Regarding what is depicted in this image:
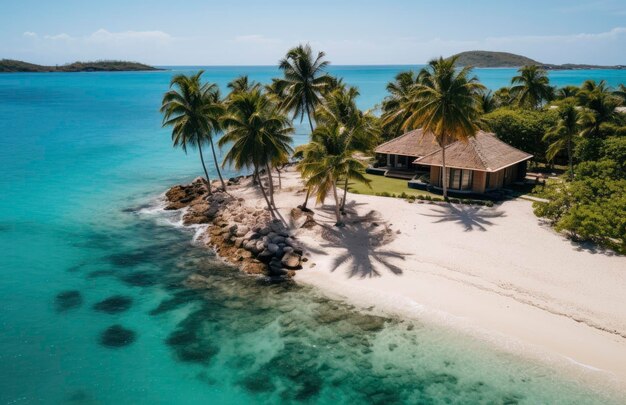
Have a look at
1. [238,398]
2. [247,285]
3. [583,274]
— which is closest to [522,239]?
[583,274]

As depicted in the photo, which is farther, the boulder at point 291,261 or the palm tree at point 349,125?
the palm tree at point 349,125

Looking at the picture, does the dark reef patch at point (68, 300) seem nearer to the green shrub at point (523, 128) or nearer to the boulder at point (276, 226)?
the boulder at point (276, 226)

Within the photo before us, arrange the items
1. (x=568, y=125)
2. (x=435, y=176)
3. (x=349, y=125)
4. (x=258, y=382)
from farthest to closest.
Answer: (x=435, y=176)
(x=568, y=125)
(x=349, y=125)
(x=258, y=382)

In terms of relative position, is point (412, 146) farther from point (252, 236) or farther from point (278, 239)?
point (252, 236)

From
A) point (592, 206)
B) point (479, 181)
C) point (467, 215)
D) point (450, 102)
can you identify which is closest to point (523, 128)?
point (479, 181)

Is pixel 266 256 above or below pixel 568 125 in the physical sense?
below

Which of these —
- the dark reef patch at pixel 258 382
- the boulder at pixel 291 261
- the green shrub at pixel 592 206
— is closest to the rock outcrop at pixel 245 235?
the boulder at pixel 291 261

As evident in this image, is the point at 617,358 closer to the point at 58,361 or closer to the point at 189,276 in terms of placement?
the point at 189,276
